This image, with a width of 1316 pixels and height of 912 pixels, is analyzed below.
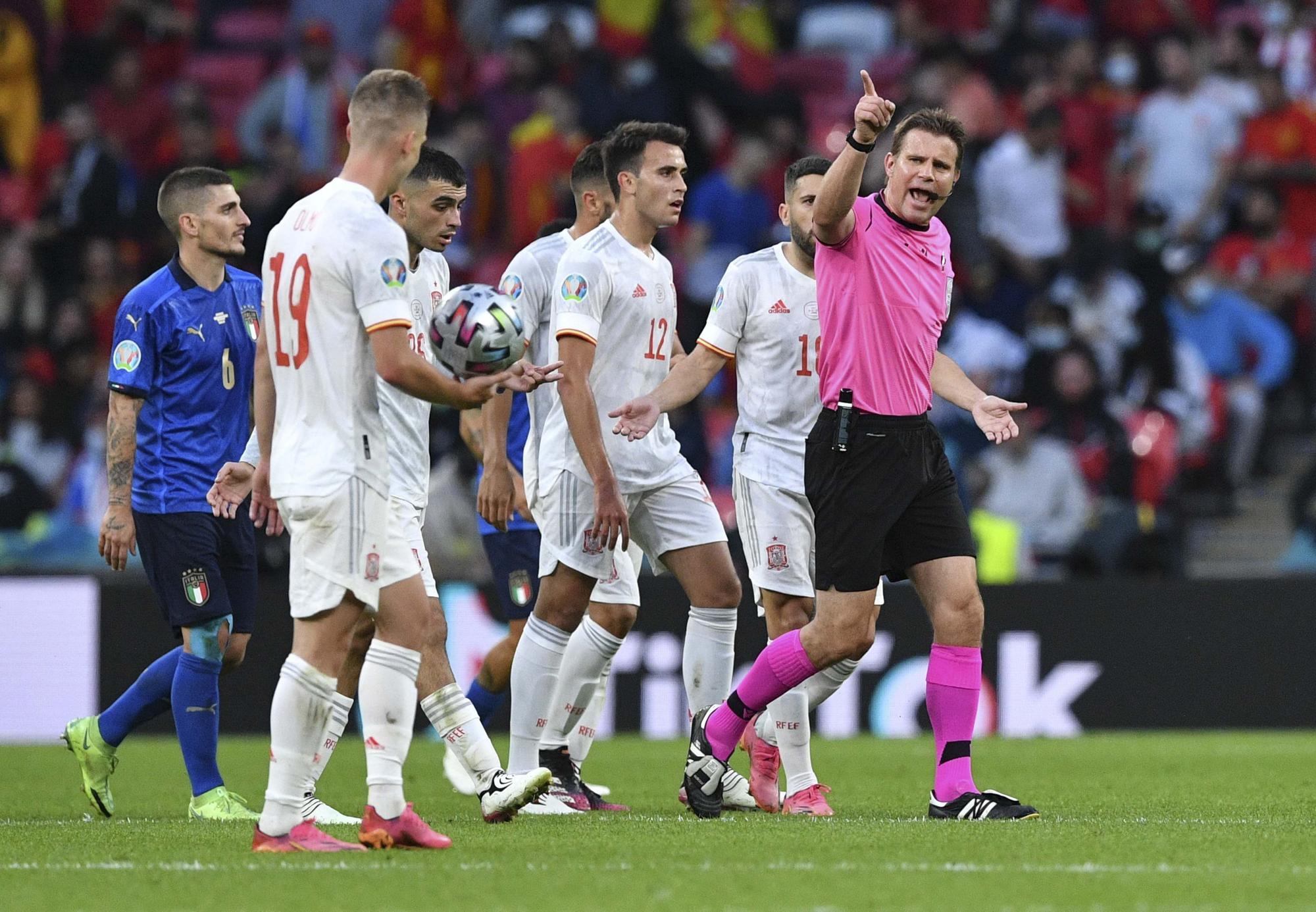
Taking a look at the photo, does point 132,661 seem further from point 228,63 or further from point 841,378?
point 228,63

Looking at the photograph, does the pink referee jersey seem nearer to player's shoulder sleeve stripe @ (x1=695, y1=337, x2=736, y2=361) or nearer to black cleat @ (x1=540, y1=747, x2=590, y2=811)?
player's shoulder sleeve stripe @ (x1=695, y1=337, x2=736, y2=361)

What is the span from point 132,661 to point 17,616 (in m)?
0.90

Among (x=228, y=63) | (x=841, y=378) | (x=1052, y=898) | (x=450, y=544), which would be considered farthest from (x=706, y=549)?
(x=228, y=63)

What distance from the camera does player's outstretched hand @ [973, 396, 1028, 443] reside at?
22.3 feet

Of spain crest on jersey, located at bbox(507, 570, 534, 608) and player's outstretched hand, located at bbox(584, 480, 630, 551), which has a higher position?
player's outstretched hand, located at bbox(584, 480, 630, 551)

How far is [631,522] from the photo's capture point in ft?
25.8

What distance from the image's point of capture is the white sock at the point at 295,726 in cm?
589

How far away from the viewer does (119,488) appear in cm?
780

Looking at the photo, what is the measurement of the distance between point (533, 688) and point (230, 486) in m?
1.45

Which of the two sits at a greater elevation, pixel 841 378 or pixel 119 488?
pixel 841 378

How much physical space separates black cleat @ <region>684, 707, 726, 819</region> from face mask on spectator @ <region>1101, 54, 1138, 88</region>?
12.7 metres

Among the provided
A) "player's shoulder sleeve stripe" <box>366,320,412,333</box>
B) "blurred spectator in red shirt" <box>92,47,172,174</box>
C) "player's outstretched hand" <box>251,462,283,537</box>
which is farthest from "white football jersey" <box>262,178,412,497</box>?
"blurred spectator in red shirt" <box>92,47,172,174</box>

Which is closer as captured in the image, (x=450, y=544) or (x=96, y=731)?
(x=96, y=731)

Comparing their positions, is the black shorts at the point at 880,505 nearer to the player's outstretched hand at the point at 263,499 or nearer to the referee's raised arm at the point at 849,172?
the referee's raised arm at the point at 849,172
